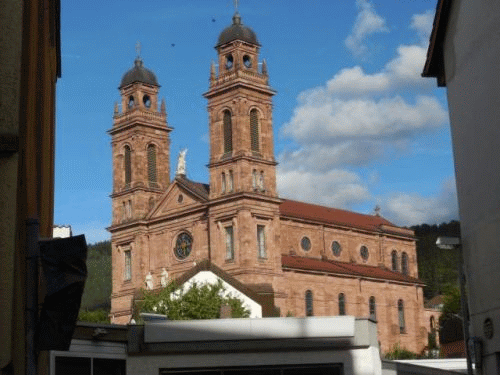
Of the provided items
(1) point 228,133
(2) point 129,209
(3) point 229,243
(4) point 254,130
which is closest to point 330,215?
(4) point 254,130

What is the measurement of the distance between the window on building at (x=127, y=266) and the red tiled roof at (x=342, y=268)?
49.0 feet

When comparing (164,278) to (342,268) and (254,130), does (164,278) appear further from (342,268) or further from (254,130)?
(342,268)

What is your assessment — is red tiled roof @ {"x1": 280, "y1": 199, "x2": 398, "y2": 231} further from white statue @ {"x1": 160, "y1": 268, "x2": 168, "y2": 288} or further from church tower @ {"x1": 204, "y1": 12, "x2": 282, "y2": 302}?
white statue @ {"x1": 160, "y1": 268, "x2": 168, "y2": 288}

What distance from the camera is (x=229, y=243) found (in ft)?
276

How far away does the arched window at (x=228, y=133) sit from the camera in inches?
3425

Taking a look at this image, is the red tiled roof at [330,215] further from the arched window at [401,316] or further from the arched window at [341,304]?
the arched window at [401,316]

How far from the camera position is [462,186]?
71.8 feet

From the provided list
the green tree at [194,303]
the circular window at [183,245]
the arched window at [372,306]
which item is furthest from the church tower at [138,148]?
the green tree at [194,303]

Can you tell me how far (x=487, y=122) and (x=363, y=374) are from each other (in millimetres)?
5595

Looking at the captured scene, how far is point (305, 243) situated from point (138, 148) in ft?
59.7

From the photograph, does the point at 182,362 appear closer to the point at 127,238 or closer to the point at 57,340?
the point at 57,340

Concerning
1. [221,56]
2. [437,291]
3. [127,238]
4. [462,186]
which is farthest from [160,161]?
[437,291]

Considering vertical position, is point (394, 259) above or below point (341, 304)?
above

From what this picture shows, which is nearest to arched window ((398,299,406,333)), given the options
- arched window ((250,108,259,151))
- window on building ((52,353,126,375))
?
arched window ((250,108,259,151))
